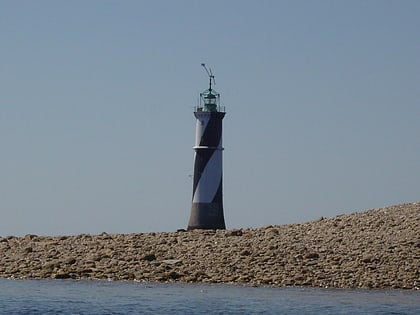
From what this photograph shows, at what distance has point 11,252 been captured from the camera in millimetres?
42812

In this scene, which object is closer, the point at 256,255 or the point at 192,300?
the point at 192,300

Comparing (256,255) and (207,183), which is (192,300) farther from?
(207,183)

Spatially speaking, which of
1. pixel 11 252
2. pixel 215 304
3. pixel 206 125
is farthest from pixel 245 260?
pixel 206 125

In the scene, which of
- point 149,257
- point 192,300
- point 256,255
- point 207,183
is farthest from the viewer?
point 207,183

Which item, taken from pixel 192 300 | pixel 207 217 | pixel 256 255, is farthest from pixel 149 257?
pixel 207 217

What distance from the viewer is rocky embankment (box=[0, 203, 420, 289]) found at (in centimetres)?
3506

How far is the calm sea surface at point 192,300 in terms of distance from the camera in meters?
29.5

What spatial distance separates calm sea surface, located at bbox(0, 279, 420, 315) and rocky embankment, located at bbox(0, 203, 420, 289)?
138 cm

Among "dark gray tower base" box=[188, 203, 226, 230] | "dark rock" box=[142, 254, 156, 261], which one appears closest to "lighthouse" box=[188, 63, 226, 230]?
"dark gray tower base" box=[188, 203, 226, 230]

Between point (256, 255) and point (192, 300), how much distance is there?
674cm

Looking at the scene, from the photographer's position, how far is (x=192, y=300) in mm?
31344

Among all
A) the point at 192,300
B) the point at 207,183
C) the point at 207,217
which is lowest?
the point at 192,300

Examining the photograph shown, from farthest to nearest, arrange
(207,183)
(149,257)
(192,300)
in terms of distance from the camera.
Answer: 1. (207,183)
2. (149,257)
3. (192,300)

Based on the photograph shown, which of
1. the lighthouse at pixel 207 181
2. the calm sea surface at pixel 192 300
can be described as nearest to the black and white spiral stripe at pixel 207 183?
the lighthouse at pixel 207 181
